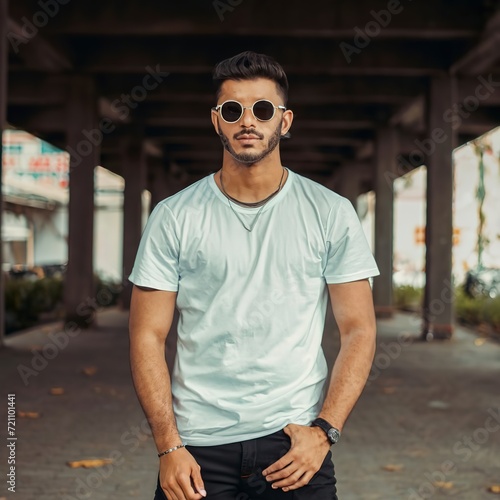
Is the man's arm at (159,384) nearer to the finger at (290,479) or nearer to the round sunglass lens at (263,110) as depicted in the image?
the finger at (290,479)

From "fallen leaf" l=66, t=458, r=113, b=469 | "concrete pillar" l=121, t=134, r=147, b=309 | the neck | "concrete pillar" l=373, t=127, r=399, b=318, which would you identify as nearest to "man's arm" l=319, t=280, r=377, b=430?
the neck

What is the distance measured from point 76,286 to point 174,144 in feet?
46.5

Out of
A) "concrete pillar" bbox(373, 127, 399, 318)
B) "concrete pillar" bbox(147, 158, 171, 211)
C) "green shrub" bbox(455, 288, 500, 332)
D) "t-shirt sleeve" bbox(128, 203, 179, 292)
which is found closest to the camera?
"t-shirt sleeve" bbox(128, 203, 179, 292)

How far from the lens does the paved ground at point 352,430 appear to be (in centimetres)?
654

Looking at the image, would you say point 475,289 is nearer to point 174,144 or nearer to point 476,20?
point 174,144

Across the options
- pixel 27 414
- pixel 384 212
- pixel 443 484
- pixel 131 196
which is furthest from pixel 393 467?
pixel 131 196

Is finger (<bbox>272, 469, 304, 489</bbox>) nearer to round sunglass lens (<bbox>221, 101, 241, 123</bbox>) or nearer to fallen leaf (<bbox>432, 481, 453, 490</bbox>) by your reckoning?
round sunglass lens (<bbox>221, 101, 241, 123</bbox>)

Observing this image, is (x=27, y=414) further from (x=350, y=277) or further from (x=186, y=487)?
(x=350, y=277)

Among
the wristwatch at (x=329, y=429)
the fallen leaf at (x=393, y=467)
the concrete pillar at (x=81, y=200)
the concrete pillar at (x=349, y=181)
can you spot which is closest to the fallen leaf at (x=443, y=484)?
the fallen leaf at (x=393, y=467)

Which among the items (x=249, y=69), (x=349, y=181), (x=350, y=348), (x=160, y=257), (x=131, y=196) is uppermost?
(x=349, y=181)

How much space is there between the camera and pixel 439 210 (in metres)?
18.6

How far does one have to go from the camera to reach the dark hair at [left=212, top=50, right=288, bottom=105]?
2.79 meters

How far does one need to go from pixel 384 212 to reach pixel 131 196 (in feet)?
23.4

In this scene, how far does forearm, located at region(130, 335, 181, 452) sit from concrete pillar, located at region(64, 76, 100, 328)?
1684 centimetres
